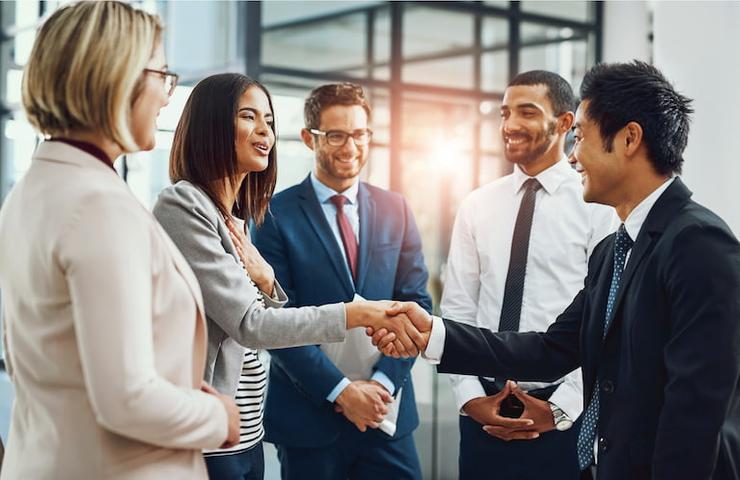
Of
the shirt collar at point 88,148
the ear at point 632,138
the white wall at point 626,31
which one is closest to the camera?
the shirt collar at point 88,148

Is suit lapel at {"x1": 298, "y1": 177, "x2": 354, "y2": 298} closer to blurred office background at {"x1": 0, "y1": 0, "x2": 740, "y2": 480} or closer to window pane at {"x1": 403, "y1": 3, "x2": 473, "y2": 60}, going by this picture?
blurred office background at {"x1": 0, "y1": 0, "x2": 740, "y2": 480}

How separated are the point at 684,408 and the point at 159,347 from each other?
102 centimetres

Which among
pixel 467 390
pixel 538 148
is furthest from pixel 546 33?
pixel 467 390

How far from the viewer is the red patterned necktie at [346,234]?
2.76 metres

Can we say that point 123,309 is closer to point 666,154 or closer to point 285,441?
point 666,154

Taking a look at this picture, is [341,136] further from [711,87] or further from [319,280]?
[711,87]

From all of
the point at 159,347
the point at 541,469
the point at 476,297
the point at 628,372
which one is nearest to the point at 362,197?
the point at 476,297

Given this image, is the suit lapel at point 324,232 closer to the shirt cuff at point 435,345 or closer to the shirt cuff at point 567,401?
the shirt cuff at point 435,345

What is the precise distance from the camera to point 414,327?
2.43 meters

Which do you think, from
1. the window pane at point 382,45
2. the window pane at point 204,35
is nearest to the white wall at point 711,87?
the window pane at point 204,35

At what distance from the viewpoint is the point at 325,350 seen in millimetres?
2684

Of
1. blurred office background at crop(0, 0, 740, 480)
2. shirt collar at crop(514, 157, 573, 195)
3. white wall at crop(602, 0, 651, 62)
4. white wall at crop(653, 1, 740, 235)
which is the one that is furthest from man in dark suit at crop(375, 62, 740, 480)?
white wall at crop(602, 0, 651, 62)

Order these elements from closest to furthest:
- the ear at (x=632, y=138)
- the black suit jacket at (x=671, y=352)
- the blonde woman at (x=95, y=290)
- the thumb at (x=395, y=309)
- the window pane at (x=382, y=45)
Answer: the blonde woman at (x=95, y=290) → the black suit jacket at (x=671, y=352) → the ear at (x=632, y=138) → the thumb at (x=395, y=309) → the window pane at (x=382, y=45)

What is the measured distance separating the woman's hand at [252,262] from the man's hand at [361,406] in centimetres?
53
